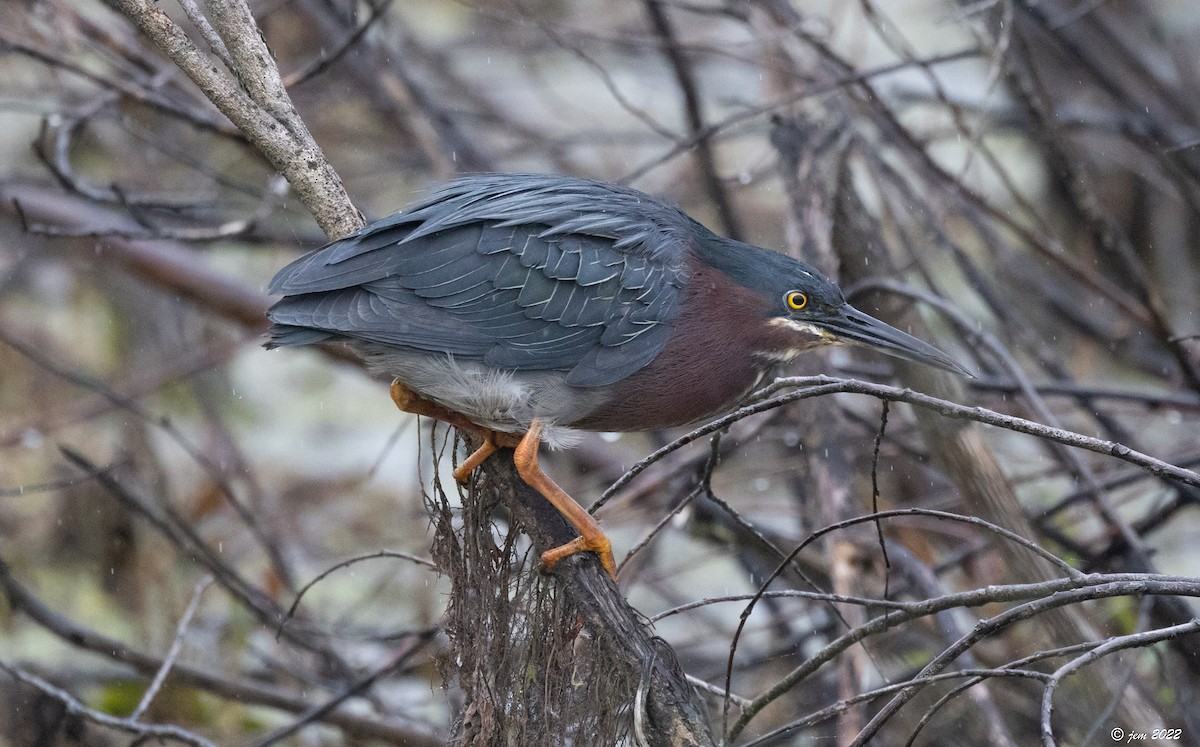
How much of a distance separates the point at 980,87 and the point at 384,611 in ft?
18.5

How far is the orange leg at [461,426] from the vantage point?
3152mm

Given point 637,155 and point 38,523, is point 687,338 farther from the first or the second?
point 637,155

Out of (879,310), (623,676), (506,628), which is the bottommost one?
(623,676)

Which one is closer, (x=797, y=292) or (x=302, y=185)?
(x=302, y=185)

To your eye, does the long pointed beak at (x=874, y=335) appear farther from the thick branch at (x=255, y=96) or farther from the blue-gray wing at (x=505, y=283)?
the thick branch at (x=255, y=96)

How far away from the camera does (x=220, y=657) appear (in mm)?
5625

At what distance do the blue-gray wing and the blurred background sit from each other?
1.66 feet

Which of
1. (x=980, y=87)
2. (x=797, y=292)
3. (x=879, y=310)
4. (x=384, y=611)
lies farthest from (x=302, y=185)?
(x=980, y=87)

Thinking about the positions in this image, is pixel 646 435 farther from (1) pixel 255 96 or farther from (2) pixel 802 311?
(1) pixel 255 96

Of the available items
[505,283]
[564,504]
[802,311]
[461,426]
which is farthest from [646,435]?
[564,504]

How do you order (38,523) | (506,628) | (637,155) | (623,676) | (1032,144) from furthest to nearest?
(637,155) < (1032,144) < (38,523) < (506,628) < (623,676)

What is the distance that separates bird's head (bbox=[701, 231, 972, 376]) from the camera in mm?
3299

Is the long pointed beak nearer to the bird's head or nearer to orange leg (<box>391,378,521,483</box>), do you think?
the bird's head

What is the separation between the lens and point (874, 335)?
3.30 metres
